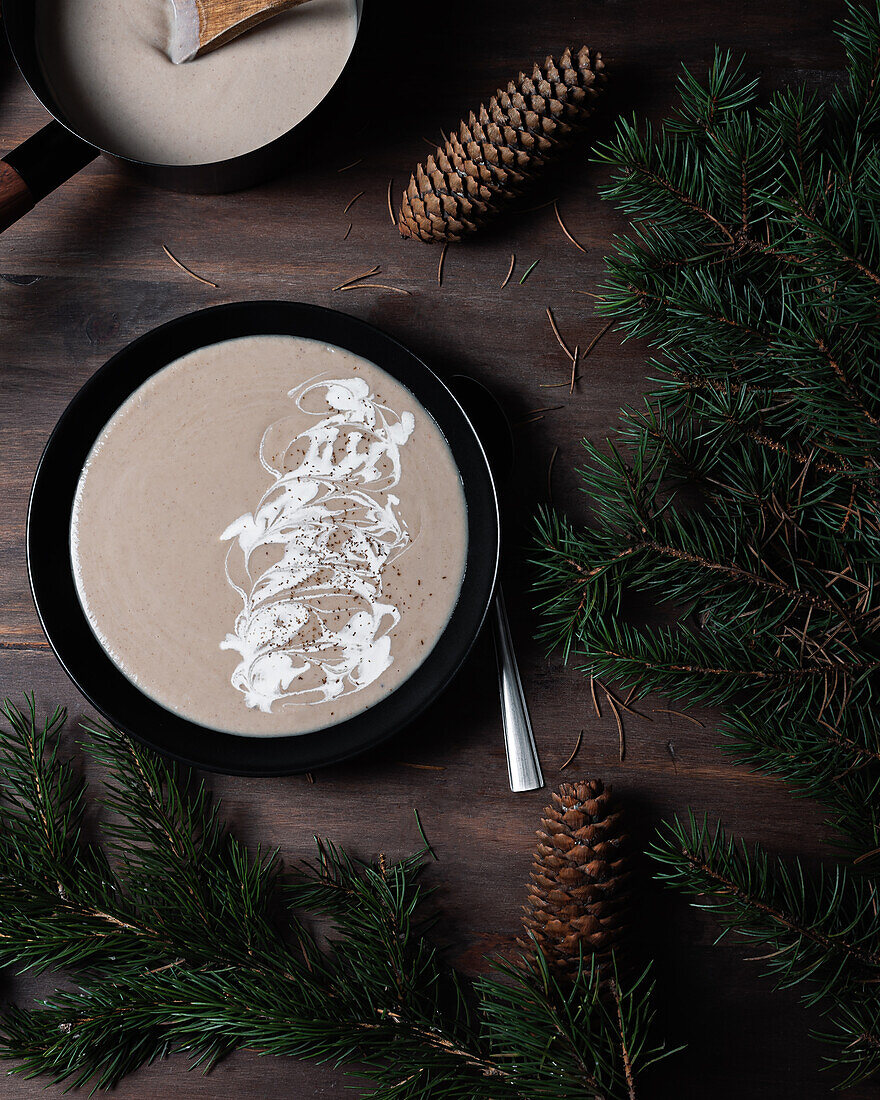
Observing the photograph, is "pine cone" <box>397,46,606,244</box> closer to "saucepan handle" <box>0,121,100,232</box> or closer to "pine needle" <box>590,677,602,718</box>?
"saucepan handle" <box>0,121,100,232</box>

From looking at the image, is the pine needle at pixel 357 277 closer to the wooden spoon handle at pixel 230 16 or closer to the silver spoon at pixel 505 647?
the silver spoon at pixel 505 647

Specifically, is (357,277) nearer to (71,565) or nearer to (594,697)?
(71,565)

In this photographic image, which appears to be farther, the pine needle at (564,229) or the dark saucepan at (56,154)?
the pine needle at (564,229)

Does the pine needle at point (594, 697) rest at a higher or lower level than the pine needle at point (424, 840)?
higher

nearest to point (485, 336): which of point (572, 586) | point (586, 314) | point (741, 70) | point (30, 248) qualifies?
point (586, 314)

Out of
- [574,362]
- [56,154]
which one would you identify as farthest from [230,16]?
[574,362]

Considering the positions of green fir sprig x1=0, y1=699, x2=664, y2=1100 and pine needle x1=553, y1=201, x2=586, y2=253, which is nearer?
green fir sprig x1=0, y1=699, x2=664, y2=1100

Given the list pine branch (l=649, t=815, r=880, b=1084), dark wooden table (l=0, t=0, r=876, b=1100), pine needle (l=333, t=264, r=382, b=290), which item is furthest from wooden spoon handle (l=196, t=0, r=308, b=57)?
pine branch (l=649, t=815, r=880, b=1084)

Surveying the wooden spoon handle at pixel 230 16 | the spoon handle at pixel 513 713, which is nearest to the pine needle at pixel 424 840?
the spoon handle at pixel 513 713
